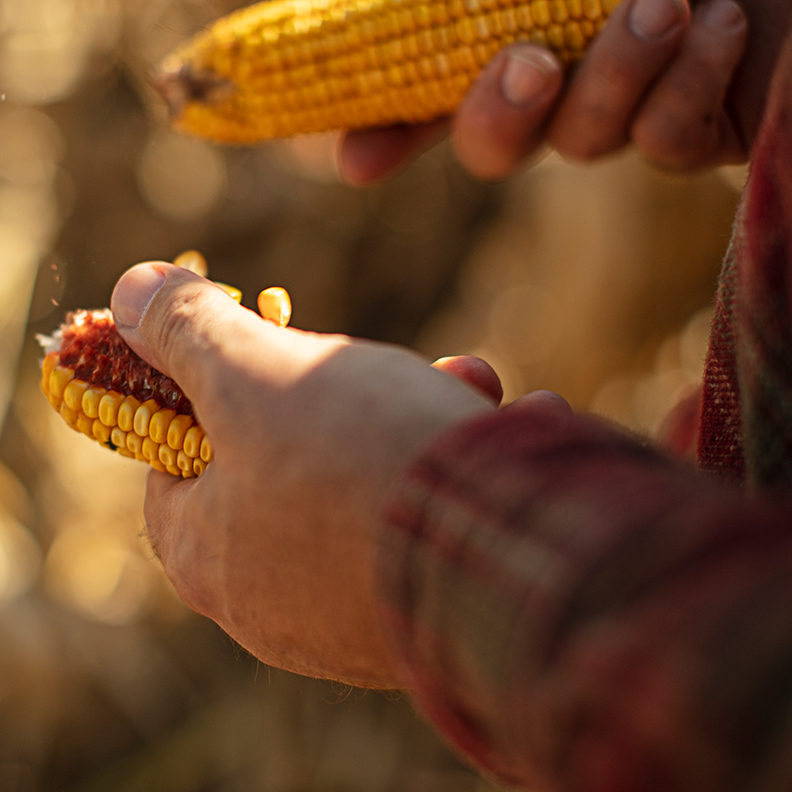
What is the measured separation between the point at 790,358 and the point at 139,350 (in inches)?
20.3

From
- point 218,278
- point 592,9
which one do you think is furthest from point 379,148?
point 218,278

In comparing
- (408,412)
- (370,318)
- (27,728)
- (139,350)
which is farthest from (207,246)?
(408,412)

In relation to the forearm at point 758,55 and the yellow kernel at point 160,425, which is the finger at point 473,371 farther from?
the forearm at point 758,55

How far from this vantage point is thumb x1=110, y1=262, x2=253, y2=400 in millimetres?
519

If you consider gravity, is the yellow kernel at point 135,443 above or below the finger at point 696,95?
below

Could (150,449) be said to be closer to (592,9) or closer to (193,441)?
(193,441)

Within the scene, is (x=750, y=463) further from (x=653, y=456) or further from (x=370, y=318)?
(x=370, y=318)

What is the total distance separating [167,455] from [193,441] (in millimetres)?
45

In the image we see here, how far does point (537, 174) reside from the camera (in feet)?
6.45

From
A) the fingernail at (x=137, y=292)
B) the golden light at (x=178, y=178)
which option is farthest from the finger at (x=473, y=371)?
the golden light at (x=178, y=178)

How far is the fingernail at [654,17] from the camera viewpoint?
92 cm

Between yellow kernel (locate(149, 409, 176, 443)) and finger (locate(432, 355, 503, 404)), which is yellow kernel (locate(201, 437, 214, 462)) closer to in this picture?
yellow kernel (locate(149, 409, 176, 443))

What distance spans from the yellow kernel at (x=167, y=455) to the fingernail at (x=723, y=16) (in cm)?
94

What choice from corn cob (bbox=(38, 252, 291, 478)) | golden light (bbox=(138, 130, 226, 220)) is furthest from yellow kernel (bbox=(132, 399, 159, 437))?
golden light (bbox=(138, 130, 226, 220))
